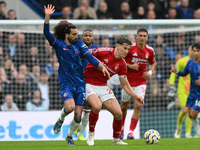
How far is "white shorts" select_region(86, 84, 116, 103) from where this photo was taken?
786 cm

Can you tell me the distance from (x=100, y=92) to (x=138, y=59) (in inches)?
86.9

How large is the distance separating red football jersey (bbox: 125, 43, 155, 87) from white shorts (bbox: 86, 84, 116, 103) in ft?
6.74

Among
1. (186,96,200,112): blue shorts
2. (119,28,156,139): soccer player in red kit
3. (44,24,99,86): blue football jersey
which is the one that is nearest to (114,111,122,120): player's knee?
(44,24,99,86): blue football jersey

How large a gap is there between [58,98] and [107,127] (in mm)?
1679

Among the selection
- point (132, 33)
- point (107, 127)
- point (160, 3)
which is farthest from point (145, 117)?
point (160, 3)

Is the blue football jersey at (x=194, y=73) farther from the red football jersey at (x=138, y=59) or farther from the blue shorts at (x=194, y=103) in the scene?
the red football jersey at (x=138, y=59)

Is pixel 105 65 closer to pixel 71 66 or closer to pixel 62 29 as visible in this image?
pixel 71 66

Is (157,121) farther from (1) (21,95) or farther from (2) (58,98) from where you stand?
(1) (21,95)

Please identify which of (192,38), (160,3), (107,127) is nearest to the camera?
(107,127)

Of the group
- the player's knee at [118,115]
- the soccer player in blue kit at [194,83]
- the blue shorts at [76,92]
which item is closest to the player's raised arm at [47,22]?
the blue shorts at [76,92]

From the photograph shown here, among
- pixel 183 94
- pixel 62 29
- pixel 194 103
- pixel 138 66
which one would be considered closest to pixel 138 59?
pixel 138 66

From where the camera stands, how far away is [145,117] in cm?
1250

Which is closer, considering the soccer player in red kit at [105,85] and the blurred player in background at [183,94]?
the soccer player in red kit at [105,85]

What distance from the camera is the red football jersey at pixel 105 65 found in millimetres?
8023
